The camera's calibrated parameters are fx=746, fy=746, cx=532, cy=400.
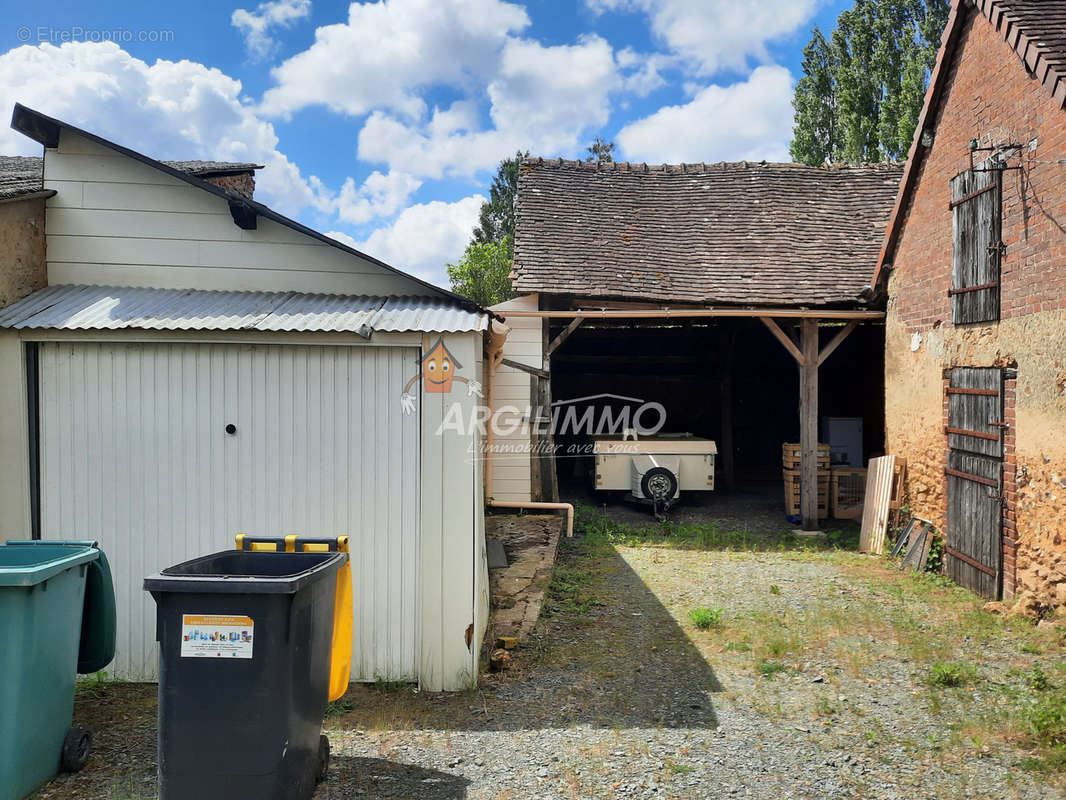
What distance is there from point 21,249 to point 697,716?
18.6 ft

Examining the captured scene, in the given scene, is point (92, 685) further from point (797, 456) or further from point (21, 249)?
point (797, 456)

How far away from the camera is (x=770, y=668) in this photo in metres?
5.51

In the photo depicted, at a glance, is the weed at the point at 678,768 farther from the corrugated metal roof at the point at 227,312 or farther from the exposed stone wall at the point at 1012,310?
the exposed stone wall at the point at 1012,310

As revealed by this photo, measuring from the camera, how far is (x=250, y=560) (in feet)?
13.3

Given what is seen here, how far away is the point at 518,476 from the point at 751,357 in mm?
7593

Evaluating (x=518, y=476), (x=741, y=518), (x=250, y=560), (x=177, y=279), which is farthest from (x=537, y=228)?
(x=250, y=560)

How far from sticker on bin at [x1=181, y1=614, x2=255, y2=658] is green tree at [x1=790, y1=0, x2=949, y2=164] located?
2581cm

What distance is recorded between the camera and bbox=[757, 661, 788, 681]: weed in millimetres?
5406

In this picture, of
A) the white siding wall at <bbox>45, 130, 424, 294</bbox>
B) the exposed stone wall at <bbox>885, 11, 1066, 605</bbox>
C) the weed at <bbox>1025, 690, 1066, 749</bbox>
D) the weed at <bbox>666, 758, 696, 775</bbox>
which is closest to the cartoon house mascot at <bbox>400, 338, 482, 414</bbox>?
the white siding wall at <bbox>45, 130, 424, 294</bbox>

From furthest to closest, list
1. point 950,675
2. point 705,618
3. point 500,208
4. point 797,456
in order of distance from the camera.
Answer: point 500,208, point 797,456, point 705,618, point 950,675

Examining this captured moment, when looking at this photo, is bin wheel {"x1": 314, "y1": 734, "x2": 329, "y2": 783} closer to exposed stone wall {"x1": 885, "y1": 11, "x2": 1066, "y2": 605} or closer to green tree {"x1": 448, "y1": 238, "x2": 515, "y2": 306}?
exposed stone wall {"x1": 885, "y1": 11, "x2": 1066, "y2": 605}

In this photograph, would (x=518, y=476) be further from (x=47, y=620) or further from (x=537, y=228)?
(x=47, y=620)

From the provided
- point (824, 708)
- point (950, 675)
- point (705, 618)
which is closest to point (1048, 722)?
point (950, 675)

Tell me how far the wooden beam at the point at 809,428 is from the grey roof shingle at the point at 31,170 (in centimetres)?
795
